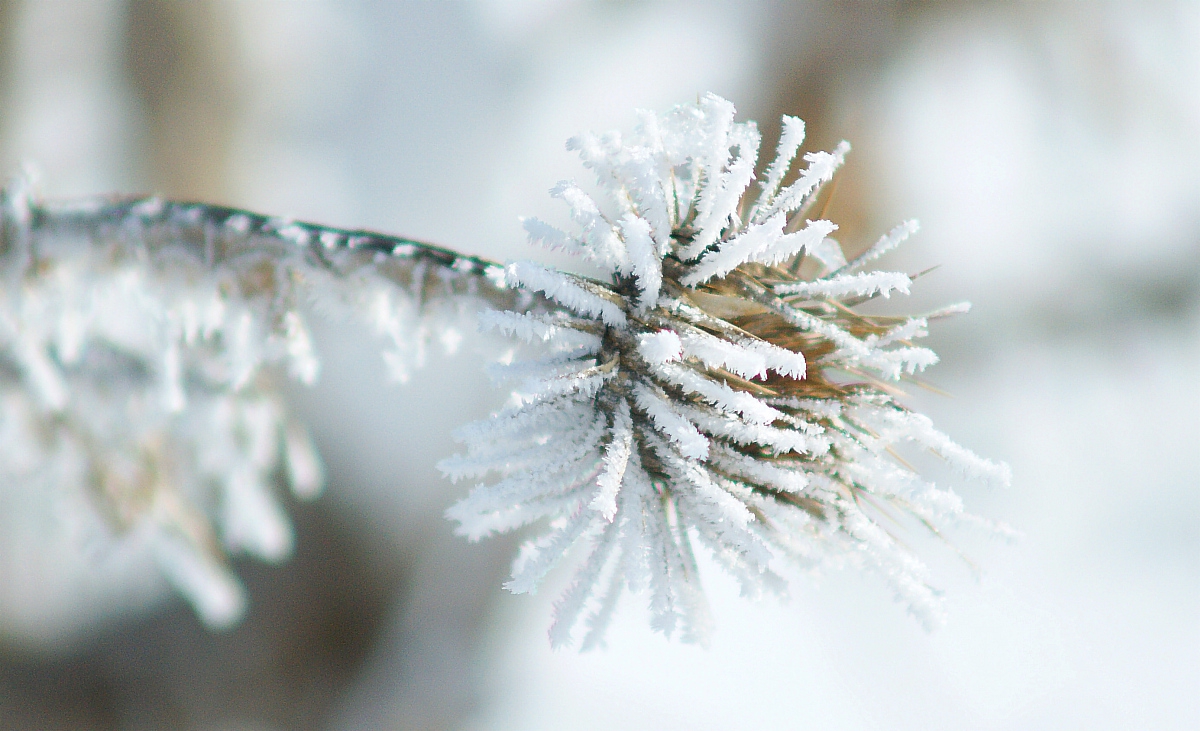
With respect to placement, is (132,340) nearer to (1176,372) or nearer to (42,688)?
(42,688)

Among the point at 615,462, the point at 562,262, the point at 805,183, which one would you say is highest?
the point at 562,262

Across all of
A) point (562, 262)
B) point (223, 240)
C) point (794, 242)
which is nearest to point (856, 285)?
point (794, 242)

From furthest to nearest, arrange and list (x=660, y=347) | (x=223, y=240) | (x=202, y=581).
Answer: (x=202, y=581) < (x=223, y=240) < (x=660, y=347)

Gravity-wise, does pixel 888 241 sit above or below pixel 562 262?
below

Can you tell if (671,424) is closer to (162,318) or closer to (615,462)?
(615,462)

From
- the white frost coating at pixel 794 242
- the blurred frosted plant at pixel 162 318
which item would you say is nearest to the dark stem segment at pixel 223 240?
the blurred frosted plant at pixel 162 318

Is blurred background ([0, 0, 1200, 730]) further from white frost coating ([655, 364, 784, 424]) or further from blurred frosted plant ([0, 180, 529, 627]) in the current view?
white frost coating ([655, 364, 784, 424])

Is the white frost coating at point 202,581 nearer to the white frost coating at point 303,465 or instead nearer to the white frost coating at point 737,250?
the white frost coating at point 303,465
